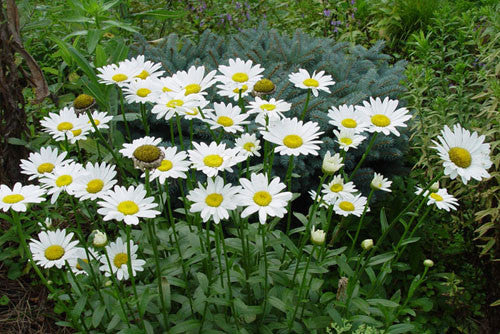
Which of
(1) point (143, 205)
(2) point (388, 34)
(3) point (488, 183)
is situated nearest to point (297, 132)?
(1) point (143, 205)

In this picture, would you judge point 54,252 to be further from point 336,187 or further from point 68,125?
point 336,187

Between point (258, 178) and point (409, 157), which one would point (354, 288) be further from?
point (409, 157)

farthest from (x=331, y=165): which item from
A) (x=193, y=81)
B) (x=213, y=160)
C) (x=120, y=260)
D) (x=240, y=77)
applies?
(x=120, y=260)

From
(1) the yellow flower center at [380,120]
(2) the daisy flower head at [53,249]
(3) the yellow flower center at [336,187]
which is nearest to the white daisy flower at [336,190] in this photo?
(3) the yellow flower center at [336,187]

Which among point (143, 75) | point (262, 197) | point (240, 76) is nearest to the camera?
point (262, 197)

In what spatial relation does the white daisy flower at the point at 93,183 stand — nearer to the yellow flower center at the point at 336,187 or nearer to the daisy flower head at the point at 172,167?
the daisy flower head at the point at 172,167
